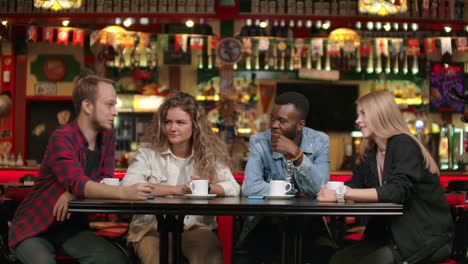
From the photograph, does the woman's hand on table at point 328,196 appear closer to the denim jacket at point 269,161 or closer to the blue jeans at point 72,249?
the denim jacket at point 269,161

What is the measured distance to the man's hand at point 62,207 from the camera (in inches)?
124

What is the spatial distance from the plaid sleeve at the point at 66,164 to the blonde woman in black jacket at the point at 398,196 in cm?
113

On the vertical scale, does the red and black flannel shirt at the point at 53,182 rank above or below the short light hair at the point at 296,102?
below

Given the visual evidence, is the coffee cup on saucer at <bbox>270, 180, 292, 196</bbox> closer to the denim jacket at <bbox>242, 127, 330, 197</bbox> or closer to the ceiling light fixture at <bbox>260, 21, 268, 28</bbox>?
the denim jacket at <bbox>242, 127, 330, 197</bbox>

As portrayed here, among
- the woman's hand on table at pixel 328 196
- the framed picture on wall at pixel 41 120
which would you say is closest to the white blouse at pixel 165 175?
the woman's hand on table at pixel 328 196

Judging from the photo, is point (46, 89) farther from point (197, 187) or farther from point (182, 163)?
point (197, 187)

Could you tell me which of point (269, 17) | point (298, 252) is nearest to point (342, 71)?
point (269, 17)

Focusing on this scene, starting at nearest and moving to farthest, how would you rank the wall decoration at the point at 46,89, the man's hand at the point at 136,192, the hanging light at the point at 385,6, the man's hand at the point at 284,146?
1. the man's hand at the point at 136,192
2. the man's hand at the point at 284,146
3. the hanging light at the point at 385,6
4. the wall decoration at the point at 46,89

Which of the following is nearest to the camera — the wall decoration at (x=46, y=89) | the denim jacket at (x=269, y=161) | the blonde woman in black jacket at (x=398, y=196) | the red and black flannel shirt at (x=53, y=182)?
the blonde woman in black jacket at (x=398, y=196)

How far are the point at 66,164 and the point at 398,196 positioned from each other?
158 centimetres

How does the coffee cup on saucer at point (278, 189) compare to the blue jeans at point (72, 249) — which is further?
the coffee cup on saucer at point (278, 189)

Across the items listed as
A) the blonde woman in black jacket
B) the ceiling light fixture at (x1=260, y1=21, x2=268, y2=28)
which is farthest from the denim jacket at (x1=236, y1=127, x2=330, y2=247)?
the ceiling light fixture at (x1=260, y1=21, x2=268, y2=28)

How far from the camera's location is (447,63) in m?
11.2

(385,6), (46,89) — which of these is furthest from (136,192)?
(46,89)
